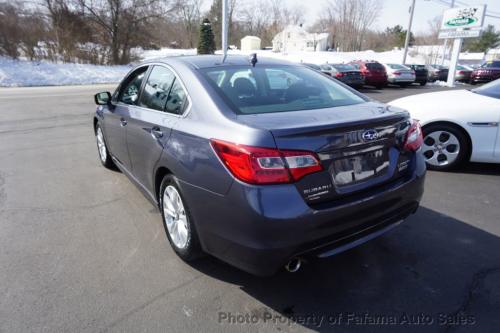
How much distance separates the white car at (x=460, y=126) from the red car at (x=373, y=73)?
14.2m

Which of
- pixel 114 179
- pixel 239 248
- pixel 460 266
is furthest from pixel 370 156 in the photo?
pixel 114 179

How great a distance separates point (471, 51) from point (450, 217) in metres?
91.3

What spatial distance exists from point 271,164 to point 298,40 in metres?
77.7

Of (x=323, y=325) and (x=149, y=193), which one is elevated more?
(x=149, y=193)

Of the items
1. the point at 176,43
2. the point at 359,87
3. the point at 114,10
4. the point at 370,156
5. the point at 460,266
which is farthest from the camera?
the point at 176,43

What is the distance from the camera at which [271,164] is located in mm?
2064

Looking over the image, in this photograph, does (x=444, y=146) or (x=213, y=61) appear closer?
(x=213, y=61)

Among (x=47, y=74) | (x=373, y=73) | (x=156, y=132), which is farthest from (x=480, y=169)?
(x=47, y=74)

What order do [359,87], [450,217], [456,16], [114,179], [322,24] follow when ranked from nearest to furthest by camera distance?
[450,217]
[114,179]
[359,87]
[456,16]
[322,24]

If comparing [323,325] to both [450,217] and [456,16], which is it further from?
[456,16]

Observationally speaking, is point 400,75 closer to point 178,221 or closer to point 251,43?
point 178,221

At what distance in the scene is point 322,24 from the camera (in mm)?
75438

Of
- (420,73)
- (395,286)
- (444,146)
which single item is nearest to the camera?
(395,286)

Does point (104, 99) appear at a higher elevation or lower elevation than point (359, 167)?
higher
